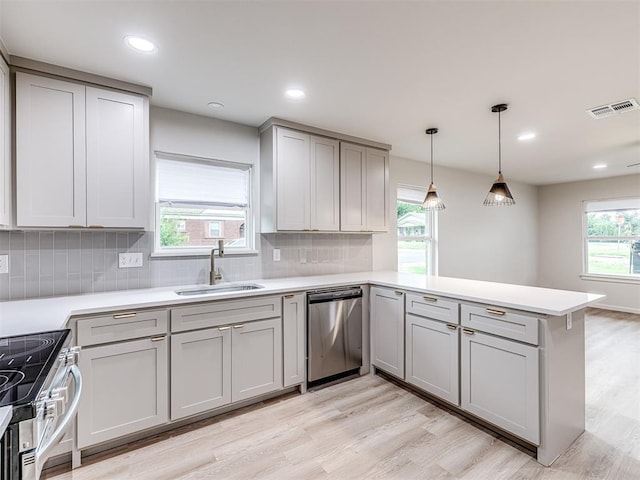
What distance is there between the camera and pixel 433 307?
2514 mm

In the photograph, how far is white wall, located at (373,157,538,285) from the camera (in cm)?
441

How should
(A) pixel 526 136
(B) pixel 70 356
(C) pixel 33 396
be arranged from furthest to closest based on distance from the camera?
1. (A) pixel 526 136
2. (B) pixel 70 356
3. (C) pixel 33 396

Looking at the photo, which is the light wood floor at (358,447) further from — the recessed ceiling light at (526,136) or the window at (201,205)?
the recessed ceiling light at (526,136)

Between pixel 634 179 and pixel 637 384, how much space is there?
4.35 m

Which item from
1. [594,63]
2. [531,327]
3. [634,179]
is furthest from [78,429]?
[634,179]

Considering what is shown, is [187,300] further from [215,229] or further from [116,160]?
[116,160]

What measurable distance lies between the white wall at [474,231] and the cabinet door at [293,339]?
67.0 inches

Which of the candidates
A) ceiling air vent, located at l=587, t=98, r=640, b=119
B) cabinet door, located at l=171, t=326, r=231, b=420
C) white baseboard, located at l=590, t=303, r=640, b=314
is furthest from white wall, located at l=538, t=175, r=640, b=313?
cabinet door, located at l=171, t=326, r=231, b=420

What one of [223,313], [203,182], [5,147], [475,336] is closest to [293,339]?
[223,313]

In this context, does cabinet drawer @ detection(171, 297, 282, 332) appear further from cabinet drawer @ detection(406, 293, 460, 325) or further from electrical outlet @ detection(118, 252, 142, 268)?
cabinet drawer @ detection(406, 293, 460, 325)

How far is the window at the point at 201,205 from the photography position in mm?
2791

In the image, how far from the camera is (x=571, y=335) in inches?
80.4

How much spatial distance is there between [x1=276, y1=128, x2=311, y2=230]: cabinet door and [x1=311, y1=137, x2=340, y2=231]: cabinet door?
7 centimetres

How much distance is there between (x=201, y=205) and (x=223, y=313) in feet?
3.73
